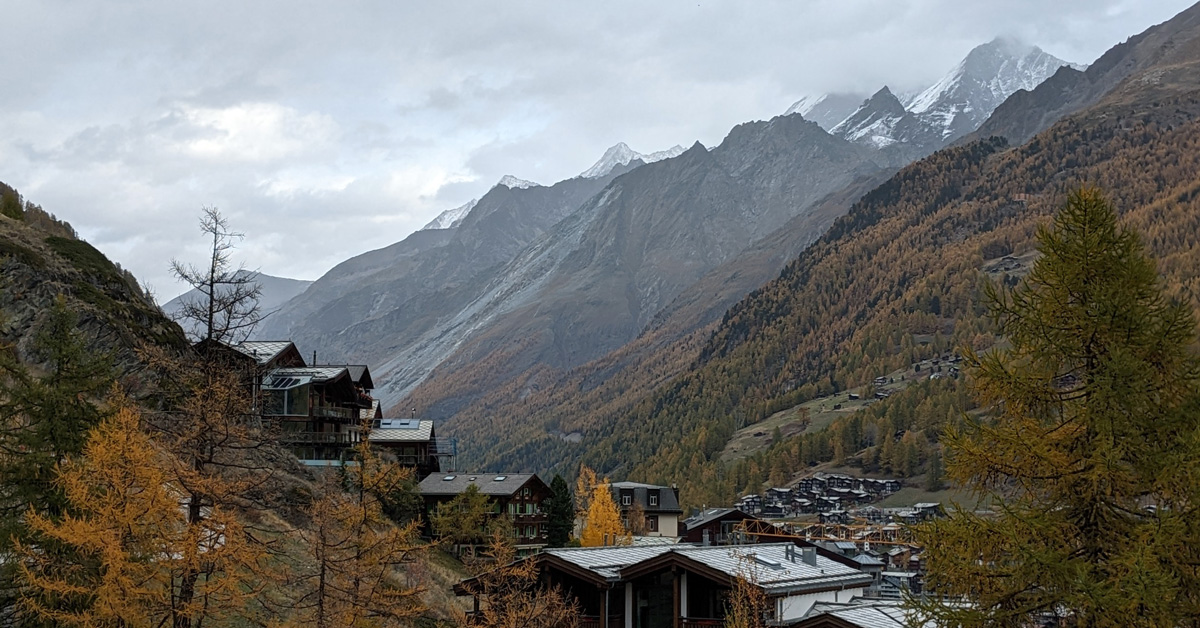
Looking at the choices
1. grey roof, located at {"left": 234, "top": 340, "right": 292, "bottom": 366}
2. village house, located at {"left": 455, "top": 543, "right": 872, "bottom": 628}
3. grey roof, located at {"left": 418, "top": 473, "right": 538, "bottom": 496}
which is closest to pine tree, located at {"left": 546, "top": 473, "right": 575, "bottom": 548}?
grey roof, located at {"left": 418, "top": 473, "right": 538, "bottom": 496}

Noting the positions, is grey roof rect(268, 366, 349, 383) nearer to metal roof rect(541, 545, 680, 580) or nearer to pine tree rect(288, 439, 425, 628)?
metal roof rect(541, 545, 680, 580)

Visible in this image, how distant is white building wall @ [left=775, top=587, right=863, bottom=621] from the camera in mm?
37438

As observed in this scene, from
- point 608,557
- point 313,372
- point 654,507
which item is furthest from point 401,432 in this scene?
point 608,557

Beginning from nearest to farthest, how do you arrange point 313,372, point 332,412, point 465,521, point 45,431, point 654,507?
point 45,431
point 465,521
point 313,372
point 332,412
point 654,507

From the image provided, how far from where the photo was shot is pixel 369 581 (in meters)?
30.2

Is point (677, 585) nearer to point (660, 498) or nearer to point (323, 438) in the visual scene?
point (323, 438)

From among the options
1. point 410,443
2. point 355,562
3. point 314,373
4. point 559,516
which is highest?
point 314,373

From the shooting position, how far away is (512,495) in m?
89.2

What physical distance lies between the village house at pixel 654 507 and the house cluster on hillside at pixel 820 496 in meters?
54.4

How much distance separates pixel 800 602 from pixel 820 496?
507 feet

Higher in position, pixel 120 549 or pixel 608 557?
pixel 120 549

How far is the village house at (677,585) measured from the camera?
3803 cm

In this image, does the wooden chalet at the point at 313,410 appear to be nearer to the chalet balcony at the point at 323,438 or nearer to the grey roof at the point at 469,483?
the chalet balcony at the point at 323,438

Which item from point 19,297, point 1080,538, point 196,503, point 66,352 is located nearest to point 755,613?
point 1080,538
